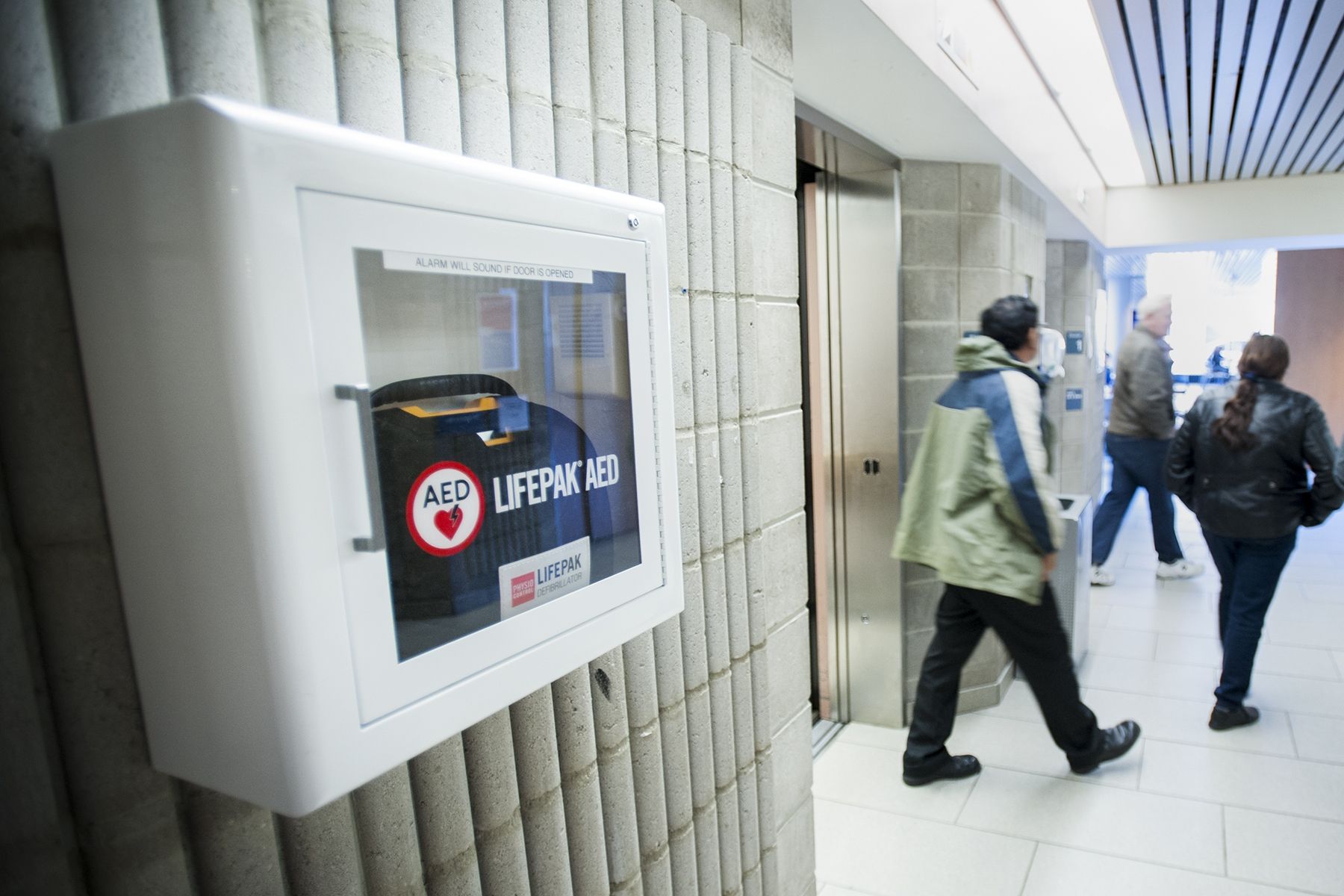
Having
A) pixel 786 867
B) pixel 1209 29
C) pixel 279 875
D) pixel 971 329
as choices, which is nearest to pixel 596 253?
pixel 279 875

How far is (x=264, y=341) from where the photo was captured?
58 cm

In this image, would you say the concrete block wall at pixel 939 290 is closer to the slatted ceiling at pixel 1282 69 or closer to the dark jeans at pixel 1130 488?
the slatted ceiling at pixel 1282 69

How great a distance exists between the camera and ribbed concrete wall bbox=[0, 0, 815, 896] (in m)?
0.65

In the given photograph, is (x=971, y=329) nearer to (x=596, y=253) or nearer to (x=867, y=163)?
(x=867, y=163)

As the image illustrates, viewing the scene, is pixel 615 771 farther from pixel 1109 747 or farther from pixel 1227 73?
pixel 1227 73

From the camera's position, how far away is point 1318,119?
4.36m

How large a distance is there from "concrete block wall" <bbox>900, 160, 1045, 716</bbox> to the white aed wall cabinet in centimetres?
259

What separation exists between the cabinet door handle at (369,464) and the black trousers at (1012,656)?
91.3 inches

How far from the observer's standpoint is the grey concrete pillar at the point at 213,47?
0.69m

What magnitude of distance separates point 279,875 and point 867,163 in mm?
2947

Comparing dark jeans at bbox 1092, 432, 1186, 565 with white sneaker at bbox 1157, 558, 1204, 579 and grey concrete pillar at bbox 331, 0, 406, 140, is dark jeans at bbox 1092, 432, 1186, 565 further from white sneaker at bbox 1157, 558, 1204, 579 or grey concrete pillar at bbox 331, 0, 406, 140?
grey concrete pillar at bbox 331, 0, 406, 140

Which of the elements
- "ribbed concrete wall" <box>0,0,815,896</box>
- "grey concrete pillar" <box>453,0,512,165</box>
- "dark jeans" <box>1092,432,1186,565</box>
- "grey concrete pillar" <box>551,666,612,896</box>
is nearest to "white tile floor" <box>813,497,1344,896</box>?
"ribbed concrete wall" <box>0,0,815,896</box>

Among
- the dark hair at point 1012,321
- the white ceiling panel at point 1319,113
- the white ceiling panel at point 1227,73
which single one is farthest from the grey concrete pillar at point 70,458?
the white ceiling panel at point 1319,113

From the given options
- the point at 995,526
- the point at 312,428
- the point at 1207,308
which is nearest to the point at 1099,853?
the point at 995,526
